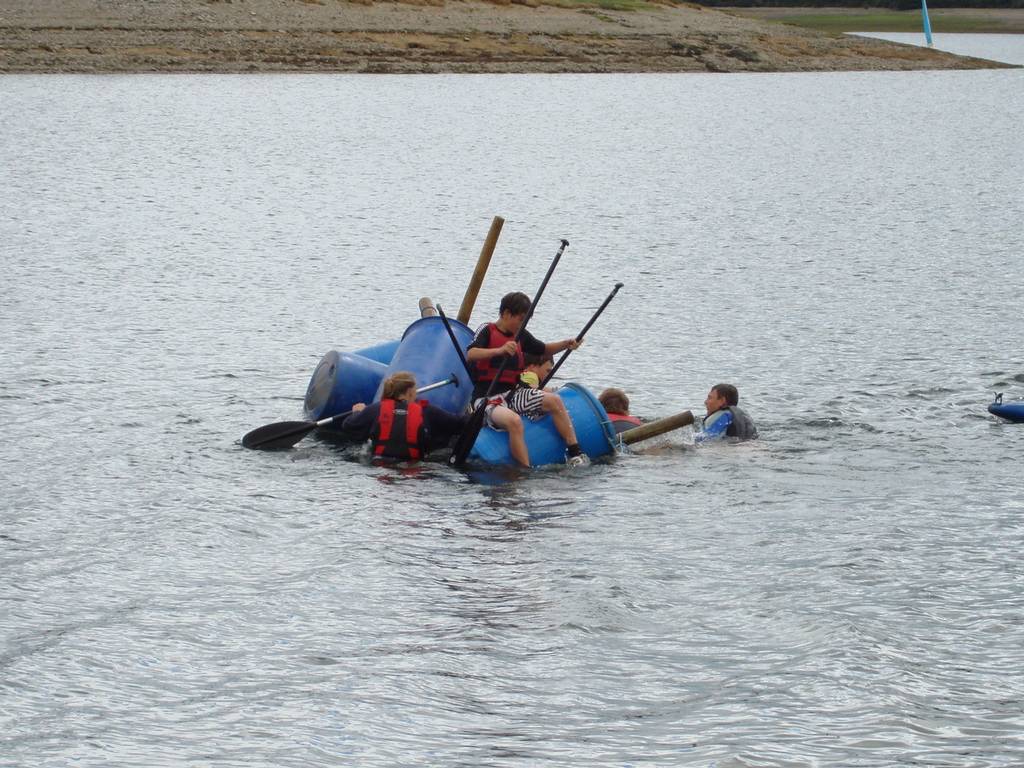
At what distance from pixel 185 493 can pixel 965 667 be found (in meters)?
6.89

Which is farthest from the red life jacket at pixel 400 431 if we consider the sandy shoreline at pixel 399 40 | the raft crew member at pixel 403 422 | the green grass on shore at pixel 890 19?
the green grass on shore at pixel 890 19

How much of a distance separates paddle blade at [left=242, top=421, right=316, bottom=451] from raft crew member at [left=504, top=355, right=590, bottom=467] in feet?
6.87

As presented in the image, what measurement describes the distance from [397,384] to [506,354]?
1.12m

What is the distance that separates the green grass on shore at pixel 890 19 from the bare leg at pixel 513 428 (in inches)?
3928

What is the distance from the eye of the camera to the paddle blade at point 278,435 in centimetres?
1376

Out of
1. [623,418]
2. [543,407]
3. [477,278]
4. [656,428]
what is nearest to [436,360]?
[543,407]

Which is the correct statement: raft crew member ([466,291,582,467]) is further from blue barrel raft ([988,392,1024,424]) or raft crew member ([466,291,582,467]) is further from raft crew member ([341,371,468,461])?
blue barrel raft ([988,392,1024,424])

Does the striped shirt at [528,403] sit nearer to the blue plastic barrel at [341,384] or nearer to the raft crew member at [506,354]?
the raft crew member at [506,354]

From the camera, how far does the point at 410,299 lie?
23344mm

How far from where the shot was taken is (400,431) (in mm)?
12867

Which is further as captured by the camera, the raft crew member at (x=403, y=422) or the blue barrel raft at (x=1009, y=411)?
the blue barrel raft at (x=1009, y=411)

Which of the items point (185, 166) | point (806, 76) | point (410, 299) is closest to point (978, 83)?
point (806, 76)

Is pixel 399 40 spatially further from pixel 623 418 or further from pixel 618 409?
pixel 623 418

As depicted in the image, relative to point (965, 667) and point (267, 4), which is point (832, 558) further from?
point (267, 4)
